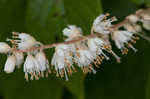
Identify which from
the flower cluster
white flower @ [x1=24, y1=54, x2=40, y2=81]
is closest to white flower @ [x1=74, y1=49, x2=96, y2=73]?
the flower cluster

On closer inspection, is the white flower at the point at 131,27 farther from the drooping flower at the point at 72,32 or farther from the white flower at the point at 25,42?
the white flower at the point at 25,42

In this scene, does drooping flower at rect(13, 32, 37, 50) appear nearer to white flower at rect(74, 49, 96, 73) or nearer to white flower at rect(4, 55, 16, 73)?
white flower at rect(4, 55, 16, 73)

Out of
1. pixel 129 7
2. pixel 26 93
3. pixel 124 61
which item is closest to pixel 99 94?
pixel 124 61

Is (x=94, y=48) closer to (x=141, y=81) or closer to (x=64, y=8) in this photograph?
(x=64, y=8)

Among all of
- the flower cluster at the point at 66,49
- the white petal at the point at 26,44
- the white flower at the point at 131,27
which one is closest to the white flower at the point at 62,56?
the flower cluster at the point at 66,49

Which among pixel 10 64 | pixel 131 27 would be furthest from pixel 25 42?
pixel 131 27

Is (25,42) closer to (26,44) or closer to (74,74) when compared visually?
(26,44)

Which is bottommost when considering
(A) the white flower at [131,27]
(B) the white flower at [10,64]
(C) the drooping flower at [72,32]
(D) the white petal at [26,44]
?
(B) the white flower at [10,64]
